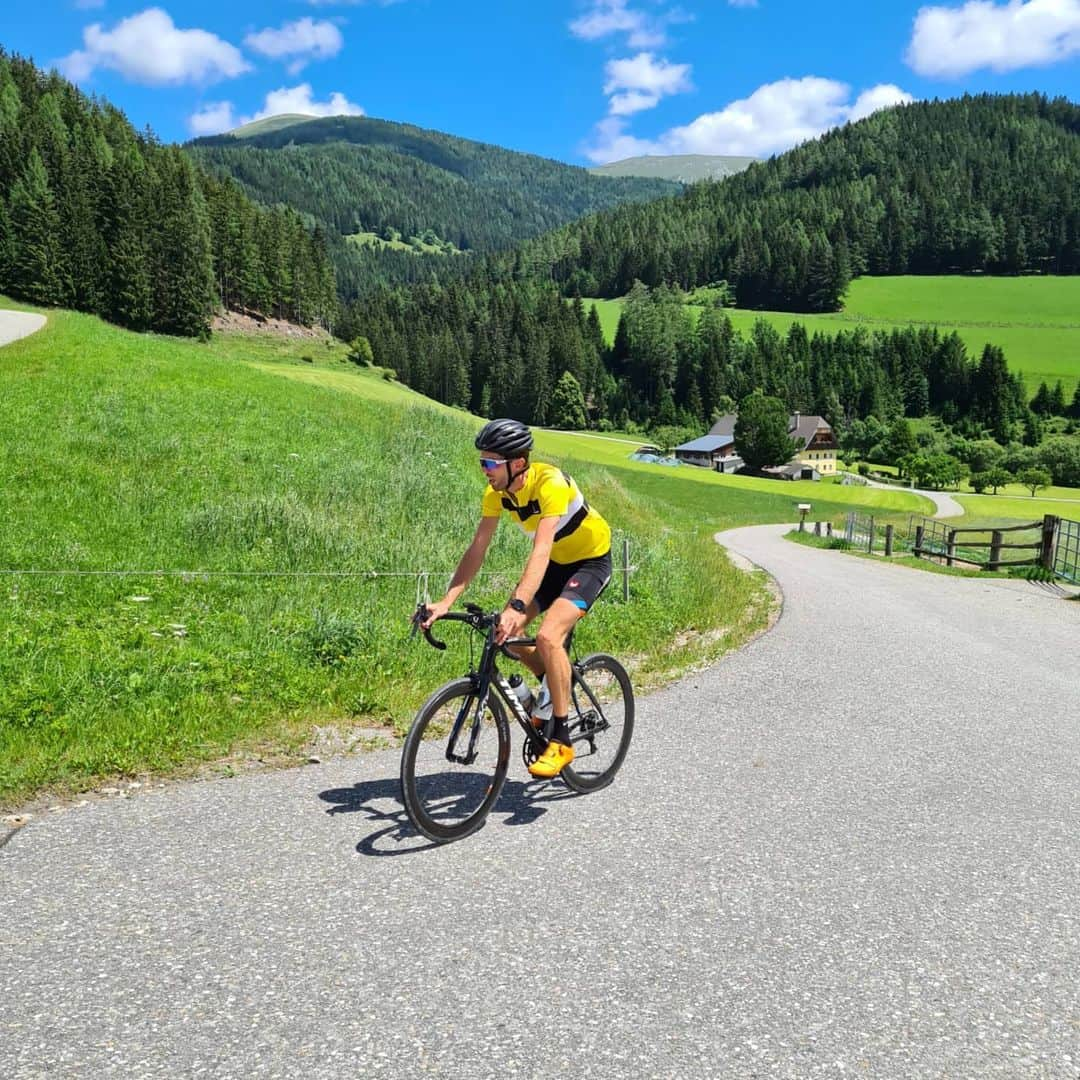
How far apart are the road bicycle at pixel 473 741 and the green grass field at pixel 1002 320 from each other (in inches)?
6844

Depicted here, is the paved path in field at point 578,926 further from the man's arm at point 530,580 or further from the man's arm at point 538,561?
the man's arm at point 538,561

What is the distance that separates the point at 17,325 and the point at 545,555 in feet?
124

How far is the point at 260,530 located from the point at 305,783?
894 centimetres

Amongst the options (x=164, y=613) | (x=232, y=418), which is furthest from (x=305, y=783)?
(x=232, y=418)

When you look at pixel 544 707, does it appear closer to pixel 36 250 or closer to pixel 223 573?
pixel 223 573

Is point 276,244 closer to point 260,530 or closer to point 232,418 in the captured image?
point 232,418

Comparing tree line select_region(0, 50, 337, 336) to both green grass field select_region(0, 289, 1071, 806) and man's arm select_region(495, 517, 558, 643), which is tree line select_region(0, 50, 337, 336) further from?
man's arm select_region(495, 517, 558, 643)

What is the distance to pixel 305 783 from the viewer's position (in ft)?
18.7

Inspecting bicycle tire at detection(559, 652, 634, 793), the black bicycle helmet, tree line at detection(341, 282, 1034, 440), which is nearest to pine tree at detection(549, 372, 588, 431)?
tree line at detection(341, 282, 1034, 440)

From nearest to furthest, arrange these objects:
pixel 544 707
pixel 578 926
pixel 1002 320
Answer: pixel 578 926 → pixel 544 707 → pixel 1002 320

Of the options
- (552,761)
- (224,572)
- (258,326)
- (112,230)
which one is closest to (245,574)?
(224,572)

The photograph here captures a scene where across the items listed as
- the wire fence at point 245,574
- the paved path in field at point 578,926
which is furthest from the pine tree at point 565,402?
the paved path in field at point 578,926

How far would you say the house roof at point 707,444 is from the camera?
134850mm

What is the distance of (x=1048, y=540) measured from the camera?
22000mm
